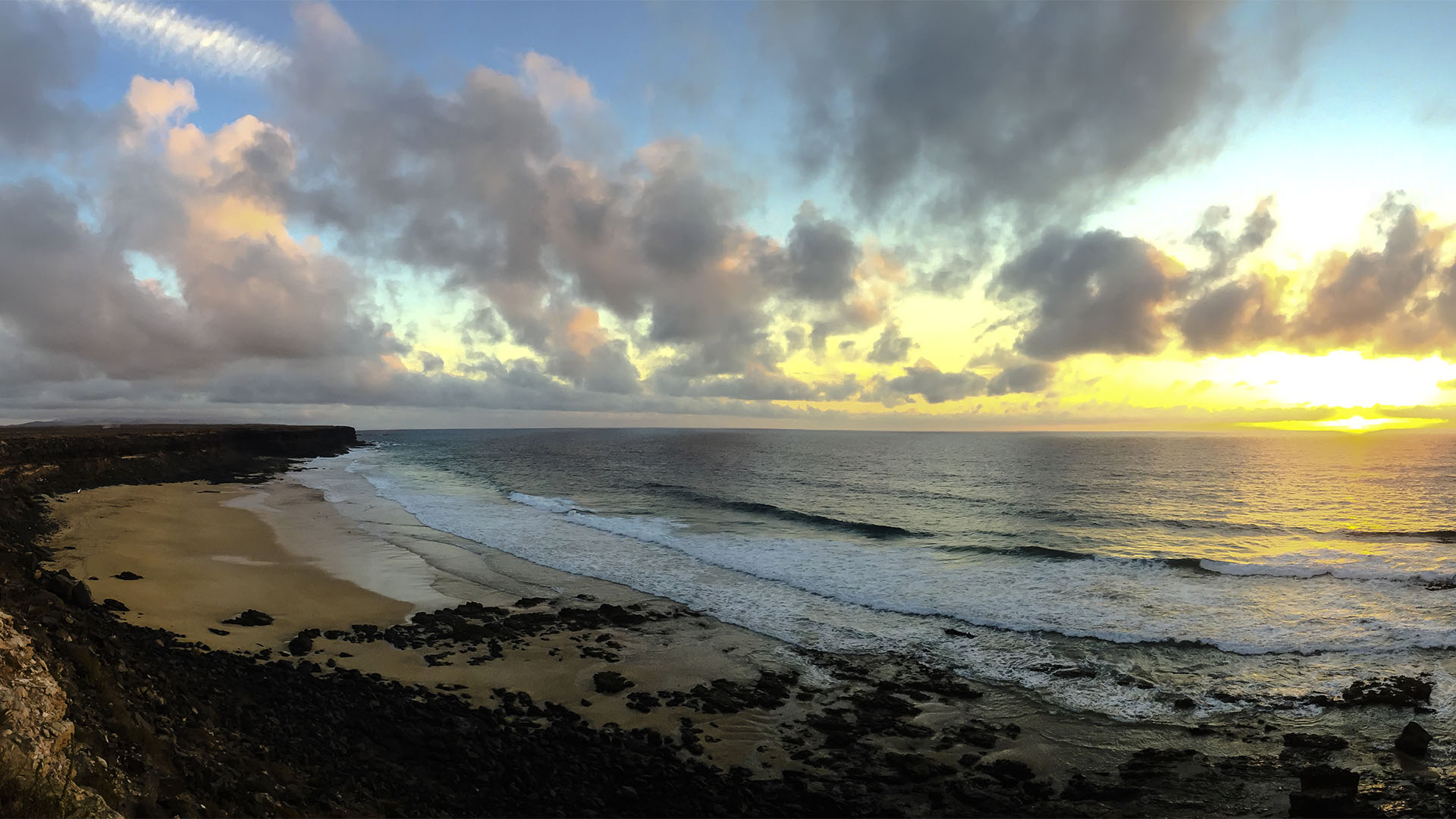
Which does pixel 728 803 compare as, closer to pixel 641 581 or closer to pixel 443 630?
pixel 443 630

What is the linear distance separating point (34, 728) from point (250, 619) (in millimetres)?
12941

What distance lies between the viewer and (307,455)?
10194cm

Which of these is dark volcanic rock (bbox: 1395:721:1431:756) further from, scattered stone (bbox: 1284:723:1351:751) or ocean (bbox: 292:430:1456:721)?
ocean (bbox: 292:430:1456:721)

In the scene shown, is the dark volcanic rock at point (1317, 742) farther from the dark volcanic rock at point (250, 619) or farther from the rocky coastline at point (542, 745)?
the dark volcanic rock at point (250, 619)

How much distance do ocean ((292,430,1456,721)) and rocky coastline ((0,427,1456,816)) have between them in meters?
2.20

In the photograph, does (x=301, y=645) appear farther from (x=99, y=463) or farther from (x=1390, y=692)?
(x=99, y=463)

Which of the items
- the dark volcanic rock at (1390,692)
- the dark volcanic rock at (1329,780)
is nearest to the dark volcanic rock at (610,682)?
the dark volcanic rock at (1329,780)

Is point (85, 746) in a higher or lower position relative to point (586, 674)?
higher

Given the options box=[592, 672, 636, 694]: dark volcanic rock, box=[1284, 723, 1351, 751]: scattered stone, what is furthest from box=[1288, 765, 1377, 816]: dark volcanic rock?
box=[592, 672, 636, 694]: dark volcanic rock

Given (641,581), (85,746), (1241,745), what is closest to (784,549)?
(641,581)

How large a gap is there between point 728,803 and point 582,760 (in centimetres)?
271

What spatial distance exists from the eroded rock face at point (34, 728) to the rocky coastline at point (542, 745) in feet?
0.10

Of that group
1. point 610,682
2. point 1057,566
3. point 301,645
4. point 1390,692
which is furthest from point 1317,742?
point 301,645

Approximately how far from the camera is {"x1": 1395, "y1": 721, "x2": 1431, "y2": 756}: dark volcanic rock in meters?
12.1
